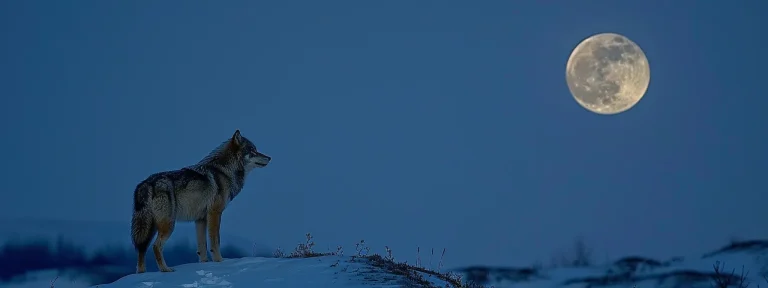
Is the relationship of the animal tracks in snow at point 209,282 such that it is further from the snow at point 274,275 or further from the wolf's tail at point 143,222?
the wolf's tail at point 143,222

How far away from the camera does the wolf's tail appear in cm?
1430

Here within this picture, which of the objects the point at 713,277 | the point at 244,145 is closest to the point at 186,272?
the point at 244,145

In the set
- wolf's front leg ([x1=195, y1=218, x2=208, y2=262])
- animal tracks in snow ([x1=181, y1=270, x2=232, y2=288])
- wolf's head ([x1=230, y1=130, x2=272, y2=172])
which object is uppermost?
wolf's head ([x1=230, y1=130, x2=272, y2=172])

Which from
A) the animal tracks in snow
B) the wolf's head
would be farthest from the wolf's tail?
the wolf's head

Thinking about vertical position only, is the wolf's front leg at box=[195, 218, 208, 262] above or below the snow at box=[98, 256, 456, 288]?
above

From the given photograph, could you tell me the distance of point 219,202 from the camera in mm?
15211

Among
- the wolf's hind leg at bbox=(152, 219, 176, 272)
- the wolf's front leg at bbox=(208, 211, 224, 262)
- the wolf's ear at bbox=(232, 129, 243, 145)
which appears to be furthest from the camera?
the wolf's ear at bbox=(232, 129, 243, 145)

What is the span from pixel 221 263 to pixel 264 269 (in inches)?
49.0

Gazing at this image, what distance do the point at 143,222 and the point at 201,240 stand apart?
126 centimetres

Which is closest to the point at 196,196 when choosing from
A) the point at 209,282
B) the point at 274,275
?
the point at 209,282

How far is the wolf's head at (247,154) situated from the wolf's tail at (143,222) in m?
2.09

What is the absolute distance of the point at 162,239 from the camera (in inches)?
562

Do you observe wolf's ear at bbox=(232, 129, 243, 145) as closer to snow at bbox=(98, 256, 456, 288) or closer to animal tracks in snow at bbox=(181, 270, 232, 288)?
snow at bbox=(98, 256, 456, 288)

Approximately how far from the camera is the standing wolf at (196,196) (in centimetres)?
1431
